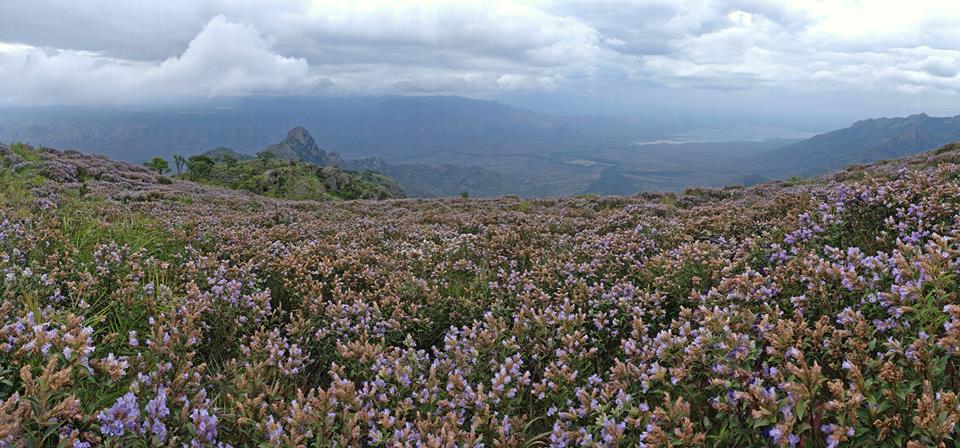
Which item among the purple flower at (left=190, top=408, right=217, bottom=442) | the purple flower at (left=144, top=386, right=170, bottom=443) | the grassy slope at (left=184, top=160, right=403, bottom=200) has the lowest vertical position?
the grassy slope at (left=184, top=160, right=403, bottom=200)

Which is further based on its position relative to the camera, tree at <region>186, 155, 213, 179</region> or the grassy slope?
tree at <region>186, 155, 213, 179</region>

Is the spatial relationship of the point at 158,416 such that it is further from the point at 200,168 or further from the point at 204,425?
the point at 200,168

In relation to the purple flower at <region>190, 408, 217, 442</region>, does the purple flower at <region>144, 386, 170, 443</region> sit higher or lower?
higher

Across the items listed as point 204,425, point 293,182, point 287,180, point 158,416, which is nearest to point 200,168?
point 287,180

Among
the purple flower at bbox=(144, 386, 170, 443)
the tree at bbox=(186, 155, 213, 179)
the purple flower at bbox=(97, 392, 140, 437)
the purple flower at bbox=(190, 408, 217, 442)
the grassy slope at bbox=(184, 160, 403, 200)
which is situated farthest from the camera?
the tree at bbox=(186, 155, 213, 179)

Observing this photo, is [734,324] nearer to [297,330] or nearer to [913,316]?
[913,316]

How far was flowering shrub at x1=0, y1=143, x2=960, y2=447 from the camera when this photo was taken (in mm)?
2900

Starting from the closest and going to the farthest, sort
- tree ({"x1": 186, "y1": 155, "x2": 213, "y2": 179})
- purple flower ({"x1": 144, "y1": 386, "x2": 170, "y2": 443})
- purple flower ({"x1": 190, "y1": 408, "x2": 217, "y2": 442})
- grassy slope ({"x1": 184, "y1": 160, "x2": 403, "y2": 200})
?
purple flower ({"x1": 144, "y1": 386, "x2": 170, "y2": 443}) → purple flower ({"x1": 190, "y1": 408, "x2": 217, "y2": 442}) → grassy slope ({"x1": 184, "y1": 160, "x2": 403, "y2": 200}) → tree ({"x1": 186, "y1": 155, "x2": 213, "y2": 179})

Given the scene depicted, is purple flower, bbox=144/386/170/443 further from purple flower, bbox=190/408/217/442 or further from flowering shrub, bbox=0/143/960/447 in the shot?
purple flower, bbox=190/408/217/442

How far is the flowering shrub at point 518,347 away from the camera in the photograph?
2900 mm

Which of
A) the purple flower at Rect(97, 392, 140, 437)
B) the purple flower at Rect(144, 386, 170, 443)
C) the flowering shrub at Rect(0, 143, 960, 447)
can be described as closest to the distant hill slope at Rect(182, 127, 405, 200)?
the flowering shrub at Rect(0, 143, 960, 447)

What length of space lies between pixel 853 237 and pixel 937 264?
2.75 m

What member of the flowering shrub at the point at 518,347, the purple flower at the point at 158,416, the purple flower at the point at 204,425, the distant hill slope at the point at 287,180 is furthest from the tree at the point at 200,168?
the purple flower at the point at 204,425

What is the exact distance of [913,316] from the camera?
3.35 metres
